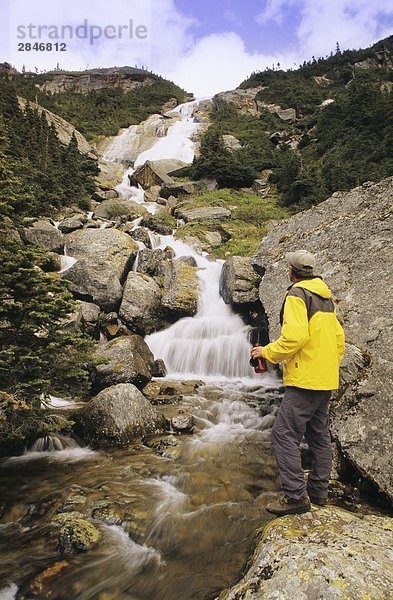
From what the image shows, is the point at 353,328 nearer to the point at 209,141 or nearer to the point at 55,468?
the point at 55,468

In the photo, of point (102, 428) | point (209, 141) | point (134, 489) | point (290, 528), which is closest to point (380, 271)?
point (290, 528)

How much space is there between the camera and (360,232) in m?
7.34

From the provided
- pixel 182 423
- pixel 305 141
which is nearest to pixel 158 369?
pixel 182 423

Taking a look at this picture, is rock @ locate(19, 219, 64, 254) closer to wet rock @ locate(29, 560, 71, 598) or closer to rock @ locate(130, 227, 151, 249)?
rock @ locate(130, 227, 151, 249)

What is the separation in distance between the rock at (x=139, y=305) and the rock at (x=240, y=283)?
2.64 meters

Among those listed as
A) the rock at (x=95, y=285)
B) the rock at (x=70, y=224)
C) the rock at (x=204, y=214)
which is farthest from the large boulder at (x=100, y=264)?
the rock at (x=204, y=214)

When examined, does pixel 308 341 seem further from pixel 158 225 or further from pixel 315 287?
pixel 158 225

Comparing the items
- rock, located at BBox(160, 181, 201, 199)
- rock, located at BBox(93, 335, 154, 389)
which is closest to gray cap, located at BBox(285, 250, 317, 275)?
rock, located at BBox(93, 335, 154, 389)

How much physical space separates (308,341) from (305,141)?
114ft

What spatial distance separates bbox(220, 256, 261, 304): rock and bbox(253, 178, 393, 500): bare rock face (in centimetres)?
255

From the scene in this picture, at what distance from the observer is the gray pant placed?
3.28 meters

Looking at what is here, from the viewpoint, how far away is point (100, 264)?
1312 cm

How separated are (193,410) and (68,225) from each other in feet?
42.9

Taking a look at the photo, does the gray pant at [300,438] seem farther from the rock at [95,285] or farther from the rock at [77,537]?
the rock at [95,285]
